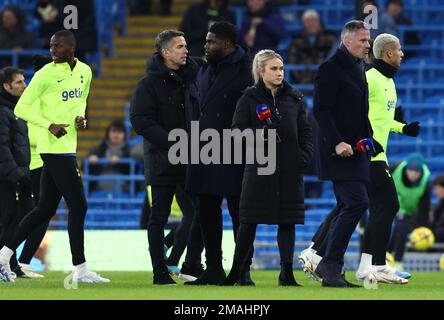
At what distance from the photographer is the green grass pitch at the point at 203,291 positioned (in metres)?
11.8

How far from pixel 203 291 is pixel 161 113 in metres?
1.99

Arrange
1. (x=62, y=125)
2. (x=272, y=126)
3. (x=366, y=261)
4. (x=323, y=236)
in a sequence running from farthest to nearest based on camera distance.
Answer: (x=323, y=236) < (x=366, y=261) < (x=62, y=125) < (x=272, y=126)

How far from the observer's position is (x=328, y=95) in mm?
13086

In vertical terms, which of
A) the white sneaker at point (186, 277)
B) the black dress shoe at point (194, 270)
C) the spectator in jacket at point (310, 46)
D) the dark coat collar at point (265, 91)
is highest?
the spectator in jacket at point (310, 46)

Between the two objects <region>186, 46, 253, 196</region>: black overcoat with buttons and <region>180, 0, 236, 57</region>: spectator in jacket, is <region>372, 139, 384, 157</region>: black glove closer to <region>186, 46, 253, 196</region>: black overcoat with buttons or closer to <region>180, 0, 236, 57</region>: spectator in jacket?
<region>186, 46, 253, 196</region>: black overcoat with buttons

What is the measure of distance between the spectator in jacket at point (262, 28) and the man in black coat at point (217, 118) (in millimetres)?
9353

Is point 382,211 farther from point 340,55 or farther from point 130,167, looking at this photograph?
point 130,167

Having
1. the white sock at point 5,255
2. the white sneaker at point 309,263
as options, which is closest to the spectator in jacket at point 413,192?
the white sneaker at point 309,263

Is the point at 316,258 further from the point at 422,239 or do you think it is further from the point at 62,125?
the point at 422,239

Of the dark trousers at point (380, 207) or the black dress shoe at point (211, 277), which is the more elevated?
the dark trousers at point (380, 207)

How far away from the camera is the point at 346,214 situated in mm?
13109

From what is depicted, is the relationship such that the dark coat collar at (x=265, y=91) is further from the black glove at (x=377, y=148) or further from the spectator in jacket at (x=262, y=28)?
the spectator in jacket at (x=262, y=28)

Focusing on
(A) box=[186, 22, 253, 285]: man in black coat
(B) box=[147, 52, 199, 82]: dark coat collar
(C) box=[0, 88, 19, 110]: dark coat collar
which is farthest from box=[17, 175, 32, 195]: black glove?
(A) box=[186, 22, 253, 285]: man in black coat

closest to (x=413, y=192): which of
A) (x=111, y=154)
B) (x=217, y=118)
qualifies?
(x=111, y=154)
